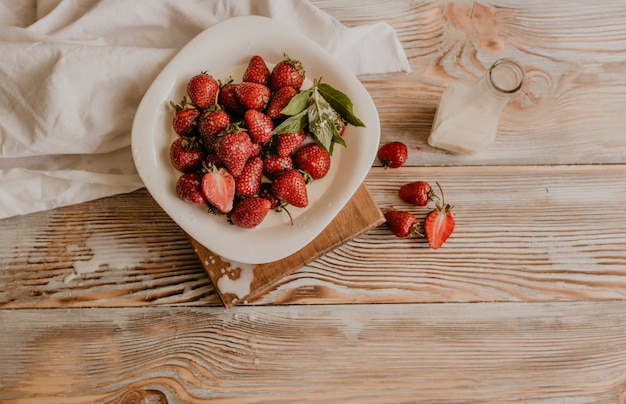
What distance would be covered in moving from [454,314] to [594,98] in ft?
1.88

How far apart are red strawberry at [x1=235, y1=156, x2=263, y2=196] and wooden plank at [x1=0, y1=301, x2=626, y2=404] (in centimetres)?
27

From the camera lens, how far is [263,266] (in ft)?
3.35

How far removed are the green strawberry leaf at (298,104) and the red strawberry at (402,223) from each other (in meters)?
0.31

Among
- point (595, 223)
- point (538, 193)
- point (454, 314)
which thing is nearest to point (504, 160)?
point (538, 193)

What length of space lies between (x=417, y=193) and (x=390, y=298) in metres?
0.22

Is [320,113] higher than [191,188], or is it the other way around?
[320,113]

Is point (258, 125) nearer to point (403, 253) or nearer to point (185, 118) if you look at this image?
point (185, 118)

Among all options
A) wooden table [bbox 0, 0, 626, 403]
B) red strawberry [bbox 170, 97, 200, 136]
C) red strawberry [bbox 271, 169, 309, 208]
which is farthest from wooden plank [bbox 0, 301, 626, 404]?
red strawberry [bbox 170, 97, 200, 136]

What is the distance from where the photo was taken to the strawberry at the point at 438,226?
3.54ft

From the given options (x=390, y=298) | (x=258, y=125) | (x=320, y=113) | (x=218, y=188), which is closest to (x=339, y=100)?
(x=320, y=113)

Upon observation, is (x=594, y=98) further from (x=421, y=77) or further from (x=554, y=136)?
(x=421, y=77)

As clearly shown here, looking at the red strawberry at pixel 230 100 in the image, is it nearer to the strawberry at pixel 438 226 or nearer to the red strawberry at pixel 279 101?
the red strawberry at pixel 279 101

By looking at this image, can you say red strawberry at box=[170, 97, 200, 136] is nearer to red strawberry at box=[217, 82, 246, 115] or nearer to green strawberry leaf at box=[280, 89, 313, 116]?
red strawberry at box=[217, 82, 246, 115]

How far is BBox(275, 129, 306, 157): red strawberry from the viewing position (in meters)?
0.92
